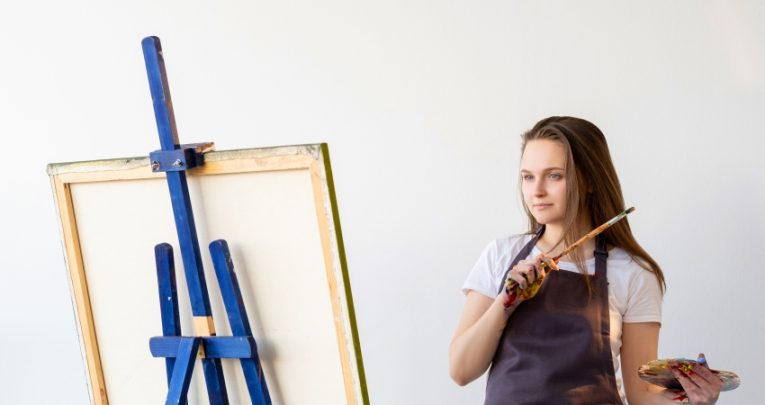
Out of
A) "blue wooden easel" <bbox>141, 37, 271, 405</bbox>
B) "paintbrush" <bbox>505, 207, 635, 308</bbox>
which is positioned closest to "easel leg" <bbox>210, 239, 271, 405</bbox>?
"blue wooden easel" <bbox>141, 37, 271, 405</bbox>

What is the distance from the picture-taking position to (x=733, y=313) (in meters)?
2.40

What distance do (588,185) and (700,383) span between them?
0.41 m

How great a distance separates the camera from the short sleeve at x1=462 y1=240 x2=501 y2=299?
2.11 metres

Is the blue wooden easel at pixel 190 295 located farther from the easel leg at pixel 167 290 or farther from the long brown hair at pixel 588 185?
the long brown hair at pixel 588 185

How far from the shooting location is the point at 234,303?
200cm

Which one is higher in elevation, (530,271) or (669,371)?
(530,271)

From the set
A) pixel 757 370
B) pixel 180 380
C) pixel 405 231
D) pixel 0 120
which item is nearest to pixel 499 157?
pixel 405 231

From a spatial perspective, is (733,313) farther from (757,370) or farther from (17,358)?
(17,358)

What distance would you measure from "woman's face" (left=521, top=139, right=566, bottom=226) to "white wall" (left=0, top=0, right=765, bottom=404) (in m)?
0.44

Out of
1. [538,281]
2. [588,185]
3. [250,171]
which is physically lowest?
[538,281]

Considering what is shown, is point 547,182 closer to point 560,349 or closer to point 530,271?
point 530,271

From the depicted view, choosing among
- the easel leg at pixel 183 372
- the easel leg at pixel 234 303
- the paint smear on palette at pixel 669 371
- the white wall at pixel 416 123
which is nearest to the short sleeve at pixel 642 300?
the paint smear on palette at pixel 669 371

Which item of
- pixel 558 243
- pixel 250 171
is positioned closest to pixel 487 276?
pixel 558 243

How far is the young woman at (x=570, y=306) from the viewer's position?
77.5 inches
